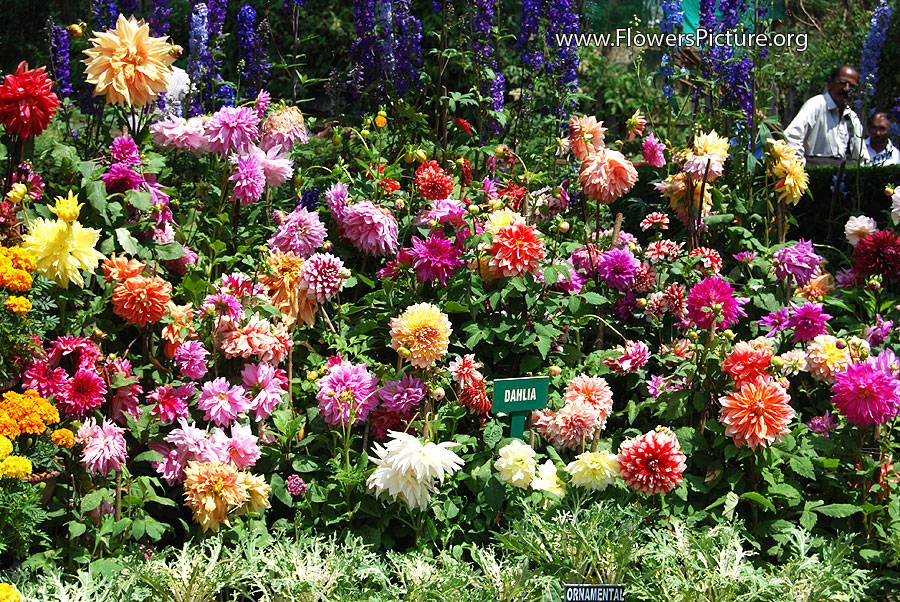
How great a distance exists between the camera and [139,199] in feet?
7.46

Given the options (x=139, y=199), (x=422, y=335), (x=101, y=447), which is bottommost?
(x=101, y=447)

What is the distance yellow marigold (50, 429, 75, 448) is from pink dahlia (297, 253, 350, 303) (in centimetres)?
70

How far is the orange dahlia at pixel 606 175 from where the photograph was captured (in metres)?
2.46

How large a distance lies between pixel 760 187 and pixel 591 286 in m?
0.91

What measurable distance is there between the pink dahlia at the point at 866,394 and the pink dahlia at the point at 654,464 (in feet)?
1.41

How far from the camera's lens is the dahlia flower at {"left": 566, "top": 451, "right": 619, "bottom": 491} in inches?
80.1

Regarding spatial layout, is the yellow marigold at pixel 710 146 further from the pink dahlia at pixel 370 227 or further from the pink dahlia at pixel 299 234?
the pink dahlia at pixel 299 234

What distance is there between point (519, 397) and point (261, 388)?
657mm

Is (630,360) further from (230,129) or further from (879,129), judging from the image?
(879,129)

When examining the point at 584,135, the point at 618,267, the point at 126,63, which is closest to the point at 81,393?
the point at 126,63

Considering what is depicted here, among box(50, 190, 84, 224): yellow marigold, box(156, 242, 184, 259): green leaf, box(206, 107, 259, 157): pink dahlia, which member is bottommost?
box(156, 242, 184, 259): green leaf

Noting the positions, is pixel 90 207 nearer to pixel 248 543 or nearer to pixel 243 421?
pixel 243 421

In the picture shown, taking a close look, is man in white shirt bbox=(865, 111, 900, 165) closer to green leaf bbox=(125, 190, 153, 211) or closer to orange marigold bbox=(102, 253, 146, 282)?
green leaf bbox=(125, 190, 153, 211)

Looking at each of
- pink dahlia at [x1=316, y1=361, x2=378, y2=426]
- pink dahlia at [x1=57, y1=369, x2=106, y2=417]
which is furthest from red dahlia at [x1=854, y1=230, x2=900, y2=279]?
pink dahlia at [x1=57, y1=369, x2=106, y2=417]
